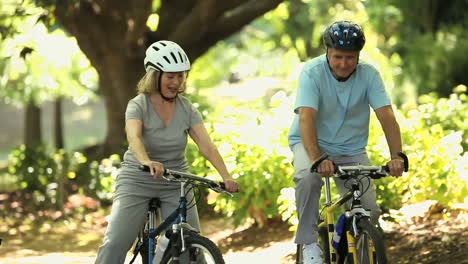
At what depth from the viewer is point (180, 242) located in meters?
6.16

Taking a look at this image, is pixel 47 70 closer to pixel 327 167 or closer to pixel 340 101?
pixel 340 101

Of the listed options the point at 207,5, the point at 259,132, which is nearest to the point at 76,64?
the point at 207,5

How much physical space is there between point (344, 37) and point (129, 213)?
5.58ft

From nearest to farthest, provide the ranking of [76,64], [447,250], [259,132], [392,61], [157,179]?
[157,179]
[447,250]
[259,132]
[76,64]
[392,61]

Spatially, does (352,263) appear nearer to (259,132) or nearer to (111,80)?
(259,132)

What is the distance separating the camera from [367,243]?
6.14m

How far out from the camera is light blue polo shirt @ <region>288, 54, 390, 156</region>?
6652mm

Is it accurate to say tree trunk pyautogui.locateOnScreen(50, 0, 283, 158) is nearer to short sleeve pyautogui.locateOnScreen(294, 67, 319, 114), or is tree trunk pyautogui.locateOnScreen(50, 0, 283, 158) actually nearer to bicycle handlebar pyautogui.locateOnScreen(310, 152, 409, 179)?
short sleeve pyautogui.locateOnScreen(294, 67, 319, 114)

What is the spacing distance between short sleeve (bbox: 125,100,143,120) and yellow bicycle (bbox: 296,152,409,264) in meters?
1.10

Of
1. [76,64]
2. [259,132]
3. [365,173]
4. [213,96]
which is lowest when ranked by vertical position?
[365,173]

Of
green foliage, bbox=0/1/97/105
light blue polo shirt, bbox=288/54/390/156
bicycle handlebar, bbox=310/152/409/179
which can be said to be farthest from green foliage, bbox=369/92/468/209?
green foliage, bbox=0/1/97/105

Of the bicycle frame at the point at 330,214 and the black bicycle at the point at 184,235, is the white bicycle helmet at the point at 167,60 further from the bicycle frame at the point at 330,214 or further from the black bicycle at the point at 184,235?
the bicycle frame at the point at 330,214

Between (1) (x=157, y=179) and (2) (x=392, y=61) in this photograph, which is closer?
(1) (x=157, y=179)

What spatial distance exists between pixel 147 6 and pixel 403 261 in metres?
7.00
